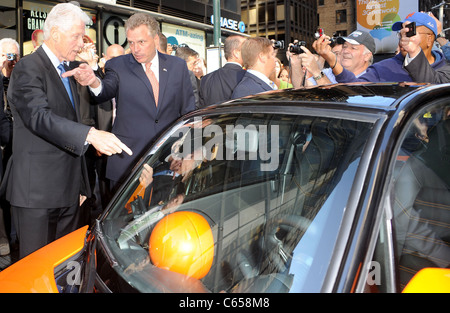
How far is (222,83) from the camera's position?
189 inches

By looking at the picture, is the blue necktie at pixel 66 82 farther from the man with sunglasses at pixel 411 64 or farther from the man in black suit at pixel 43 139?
the man with sunglasses at pixel 411 64

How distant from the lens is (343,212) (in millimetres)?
1271

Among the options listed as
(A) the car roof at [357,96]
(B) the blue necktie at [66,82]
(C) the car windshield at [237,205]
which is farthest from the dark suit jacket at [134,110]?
(A) the car roof at [357,96]

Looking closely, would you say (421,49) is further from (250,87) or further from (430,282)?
(430,282)

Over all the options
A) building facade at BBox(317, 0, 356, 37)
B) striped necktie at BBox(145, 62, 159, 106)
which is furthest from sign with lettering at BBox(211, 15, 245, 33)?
building facade at BBox(317, 0, 356, 37)

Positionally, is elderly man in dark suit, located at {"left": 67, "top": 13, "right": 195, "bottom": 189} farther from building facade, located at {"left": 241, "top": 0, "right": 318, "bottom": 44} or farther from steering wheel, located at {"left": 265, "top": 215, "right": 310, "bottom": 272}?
building facade, located at {"left": 241, "top": 0, "right": 318, "bottom": 44}

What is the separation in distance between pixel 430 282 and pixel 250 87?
268 centimetres

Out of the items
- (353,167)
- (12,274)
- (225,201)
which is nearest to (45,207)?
(12,274)

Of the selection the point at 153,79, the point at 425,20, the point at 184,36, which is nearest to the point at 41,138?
the point at 153,79

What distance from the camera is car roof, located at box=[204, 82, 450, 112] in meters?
1.52

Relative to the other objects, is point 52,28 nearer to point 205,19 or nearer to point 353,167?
point 353,167

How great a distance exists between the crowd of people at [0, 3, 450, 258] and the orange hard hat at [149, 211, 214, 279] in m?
0.59

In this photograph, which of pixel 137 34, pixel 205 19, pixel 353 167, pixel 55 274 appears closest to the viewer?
pixel 353 167
